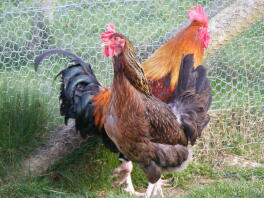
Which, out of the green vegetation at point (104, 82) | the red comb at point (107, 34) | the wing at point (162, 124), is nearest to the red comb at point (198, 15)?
the green vegetation at point (104, 82)

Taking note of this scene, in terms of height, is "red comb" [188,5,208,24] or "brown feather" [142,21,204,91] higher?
"red comb" [188,5,208,24]

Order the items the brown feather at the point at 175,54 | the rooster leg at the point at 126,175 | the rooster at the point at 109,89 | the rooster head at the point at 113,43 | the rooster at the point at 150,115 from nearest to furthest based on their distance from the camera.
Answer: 1. the rooster head at the point at 113,43
2. the rooster at the point at 150,115
3. the rooster at the point at 109,89
4. the rooster leg at the point at 126,175
5. the brown feather at the point at 175,54

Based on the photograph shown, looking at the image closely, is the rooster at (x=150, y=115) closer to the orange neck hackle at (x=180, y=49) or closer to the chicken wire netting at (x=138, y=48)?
the orange neck hackle at (x=180, y=49)

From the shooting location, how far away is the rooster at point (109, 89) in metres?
4.08

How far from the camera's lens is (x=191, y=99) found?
4.27 metres

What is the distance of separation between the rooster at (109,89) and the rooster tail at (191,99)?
0.18 m

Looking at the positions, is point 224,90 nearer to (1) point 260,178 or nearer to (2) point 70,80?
(1) point 260,178

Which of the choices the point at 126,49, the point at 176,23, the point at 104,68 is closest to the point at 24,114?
the point at 104,68

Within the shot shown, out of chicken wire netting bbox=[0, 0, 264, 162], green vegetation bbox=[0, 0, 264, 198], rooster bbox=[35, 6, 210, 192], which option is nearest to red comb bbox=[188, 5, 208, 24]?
rooster bbox=[35, 6, 210, 192]

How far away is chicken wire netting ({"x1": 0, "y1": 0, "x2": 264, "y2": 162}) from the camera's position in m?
4.60

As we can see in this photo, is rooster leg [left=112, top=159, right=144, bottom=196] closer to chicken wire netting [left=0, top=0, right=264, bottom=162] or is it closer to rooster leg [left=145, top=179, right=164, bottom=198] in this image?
rooster leg [left=145, top=179, right=164, bottom=198]

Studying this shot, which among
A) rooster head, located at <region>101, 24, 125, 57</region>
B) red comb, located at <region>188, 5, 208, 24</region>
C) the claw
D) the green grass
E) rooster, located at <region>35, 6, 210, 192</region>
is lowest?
the claw

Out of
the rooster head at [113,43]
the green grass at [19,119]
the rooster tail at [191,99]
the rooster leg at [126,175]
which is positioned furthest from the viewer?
the rooster leg at [126,175]

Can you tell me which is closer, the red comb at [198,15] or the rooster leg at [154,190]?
the rooster leg at [154,190]
